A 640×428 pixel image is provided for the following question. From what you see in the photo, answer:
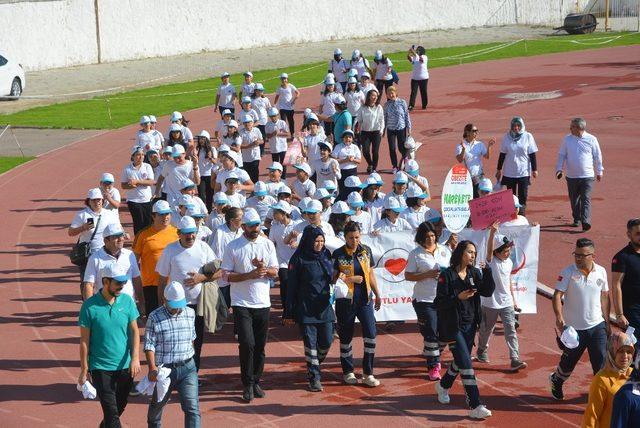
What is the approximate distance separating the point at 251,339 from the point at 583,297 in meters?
3.55

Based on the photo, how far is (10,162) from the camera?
94.4 ft

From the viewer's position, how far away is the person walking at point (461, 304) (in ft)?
39.1

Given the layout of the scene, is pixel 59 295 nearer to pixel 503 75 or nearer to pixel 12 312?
pixel 12 312

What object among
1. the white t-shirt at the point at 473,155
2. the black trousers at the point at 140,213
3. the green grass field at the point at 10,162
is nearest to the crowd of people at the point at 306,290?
the black trousers at the point at 140,213

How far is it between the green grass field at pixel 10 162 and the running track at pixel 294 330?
320 millimetres

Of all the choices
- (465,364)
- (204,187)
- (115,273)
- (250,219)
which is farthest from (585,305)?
(204,187)

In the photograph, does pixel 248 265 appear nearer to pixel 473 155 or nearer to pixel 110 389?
pixel 110 389

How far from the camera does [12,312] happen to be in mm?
16359

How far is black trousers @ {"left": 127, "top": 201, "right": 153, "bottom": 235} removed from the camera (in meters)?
18.7

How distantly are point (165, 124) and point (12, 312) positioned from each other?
1685 centimetres

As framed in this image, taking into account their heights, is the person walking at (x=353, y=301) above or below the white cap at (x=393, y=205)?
below

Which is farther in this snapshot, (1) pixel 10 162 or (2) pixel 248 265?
(1) pixel 10 162

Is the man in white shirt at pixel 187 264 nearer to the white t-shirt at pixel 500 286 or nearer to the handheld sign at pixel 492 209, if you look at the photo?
the white t-shirt at pixel 500 286

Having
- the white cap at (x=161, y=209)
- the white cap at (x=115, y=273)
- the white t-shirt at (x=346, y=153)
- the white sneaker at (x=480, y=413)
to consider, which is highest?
the white t-shirt at (x=346, y=153)
